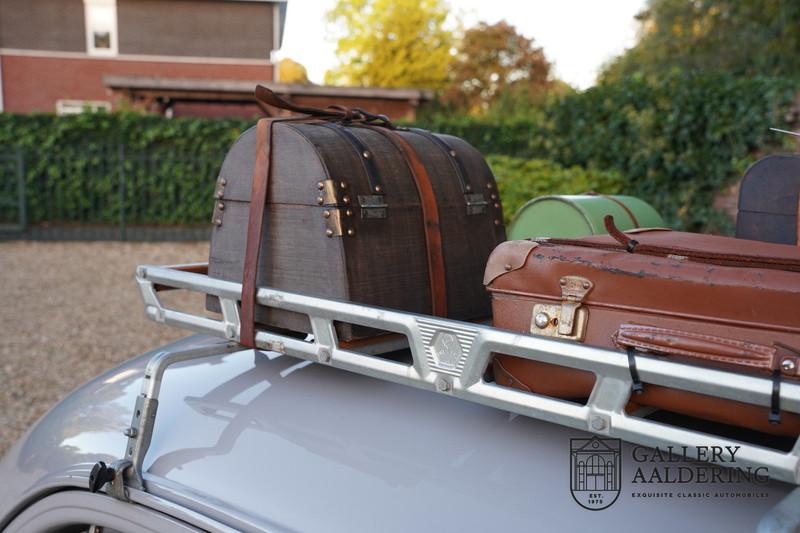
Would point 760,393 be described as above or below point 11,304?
above

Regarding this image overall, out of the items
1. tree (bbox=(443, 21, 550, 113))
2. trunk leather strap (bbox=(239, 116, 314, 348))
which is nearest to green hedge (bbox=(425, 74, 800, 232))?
trunk leather strap (bbox=(239, 116, 314, 348))

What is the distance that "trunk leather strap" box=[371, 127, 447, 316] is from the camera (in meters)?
1.63

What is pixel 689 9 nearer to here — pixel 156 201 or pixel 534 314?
pixel 156 201

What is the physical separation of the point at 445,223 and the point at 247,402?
0.60m

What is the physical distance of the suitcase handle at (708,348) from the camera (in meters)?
0.91

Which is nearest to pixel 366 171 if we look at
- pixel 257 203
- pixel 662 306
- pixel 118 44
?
pixel 257 203

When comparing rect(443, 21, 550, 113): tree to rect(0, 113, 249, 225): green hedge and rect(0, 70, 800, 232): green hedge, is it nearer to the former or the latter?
rect(0, 70, 800, 232): green hedge

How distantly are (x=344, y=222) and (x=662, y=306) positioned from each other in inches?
25.7

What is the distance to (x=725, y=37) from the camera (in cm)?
1569

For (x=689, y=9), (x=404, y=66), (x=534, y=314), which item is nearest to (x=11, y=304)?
(x=534, y=314)

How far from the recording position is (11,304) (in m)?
8.54

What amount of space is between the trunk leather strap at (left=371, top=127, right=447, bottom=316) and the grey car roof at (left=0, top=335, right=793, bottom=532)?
28 centimetres

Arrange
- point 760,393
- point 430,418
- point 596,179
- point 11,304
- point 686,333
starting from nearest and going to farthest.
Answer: point 760,393 < point 686,333 < point 430,418 < point 596,179 < point 11,304

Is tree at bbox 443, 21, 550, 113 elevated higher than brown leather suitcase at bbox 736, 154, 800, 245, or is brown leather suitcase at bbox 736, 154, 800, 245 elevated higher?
tree at bbox 443, 21, 550, 113
